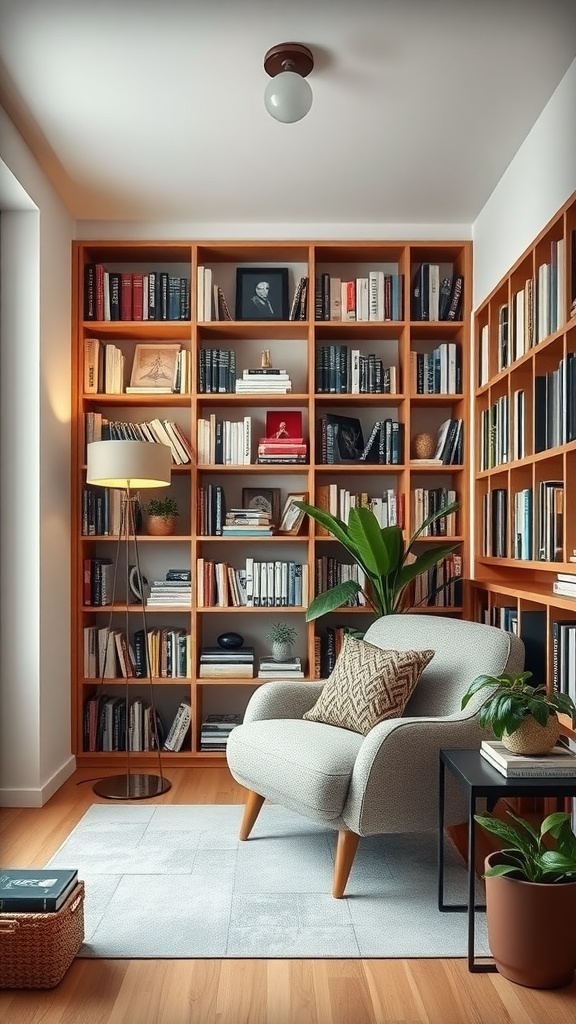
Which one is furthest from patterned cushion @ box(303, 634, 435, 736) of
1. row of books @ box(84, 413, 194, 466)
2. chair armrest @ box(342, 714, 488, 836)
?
row of books @ box(84, 413, 194, 466)

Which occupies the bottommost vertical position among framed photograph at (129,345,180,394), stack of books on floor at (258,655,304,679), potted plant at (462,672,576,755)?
stack of books on floor at (258,655,304,679)

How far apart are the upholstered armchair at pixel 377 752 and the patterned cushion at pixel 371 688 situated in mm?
72

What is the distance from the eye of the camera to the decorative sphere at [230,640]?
455 centimetres

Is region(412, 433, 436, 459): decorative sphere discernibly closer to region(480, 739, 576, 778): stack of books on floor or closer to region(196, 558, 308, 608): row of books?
region(196, 558, 308, 608): row of books

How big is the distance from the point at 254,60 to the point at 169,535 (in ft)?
7.43

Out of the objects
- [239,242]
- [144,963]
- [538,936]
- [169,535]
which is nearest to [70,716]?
[169,535]

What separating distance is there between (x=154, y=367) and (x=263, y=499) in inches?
34.4

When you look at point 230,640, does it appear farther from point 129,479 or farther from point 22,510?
point 22,510

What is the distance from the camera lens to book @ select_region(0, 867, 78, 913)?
229 centimetres

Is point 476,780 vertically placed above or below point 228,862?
above

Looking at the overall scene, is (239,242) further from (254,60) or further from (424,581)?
(424,581)

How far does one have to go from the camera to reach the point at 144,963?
7.98 ft

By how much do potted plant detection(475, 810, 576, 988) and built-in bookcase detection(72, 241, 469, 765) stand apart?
213 cm

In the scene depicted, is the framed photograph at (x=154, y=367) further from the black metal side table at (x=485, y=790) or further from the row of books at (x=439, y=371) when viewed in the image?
the black metal side table at (x=485, y=790)
